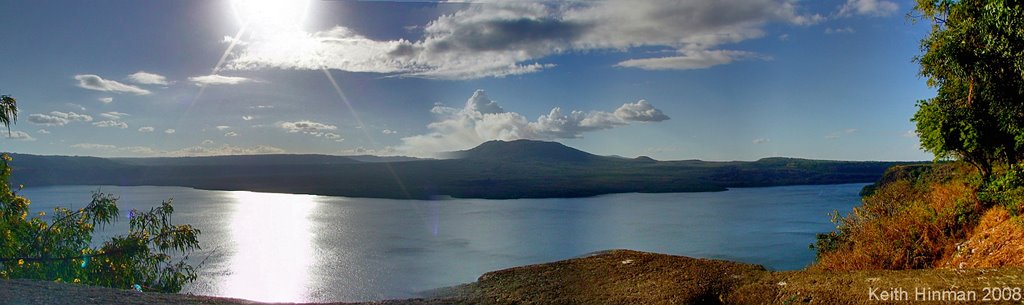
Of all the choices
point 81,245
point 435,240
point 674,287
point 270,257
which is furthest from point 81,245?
point 435,240

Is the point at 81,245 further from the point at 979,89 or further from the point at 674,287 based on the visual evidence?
the point at 979,89

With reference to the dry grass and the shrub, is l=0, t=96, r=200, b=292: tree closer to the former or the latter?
the shrub

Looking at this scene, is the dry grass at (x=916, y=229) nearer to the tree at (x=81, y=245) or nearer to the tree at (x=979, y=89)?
the tree at (x=979, y=89)

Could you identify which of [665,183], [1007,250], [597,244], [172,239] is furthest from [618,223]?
[665,183]

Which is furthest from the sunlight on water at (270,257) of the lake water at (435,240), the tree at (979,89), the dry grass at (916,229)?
the tree at (979,89)

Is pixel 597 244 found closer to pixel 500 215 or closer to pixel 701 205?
pixel 500 215

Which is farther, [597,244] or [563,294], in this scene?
[597,244]
